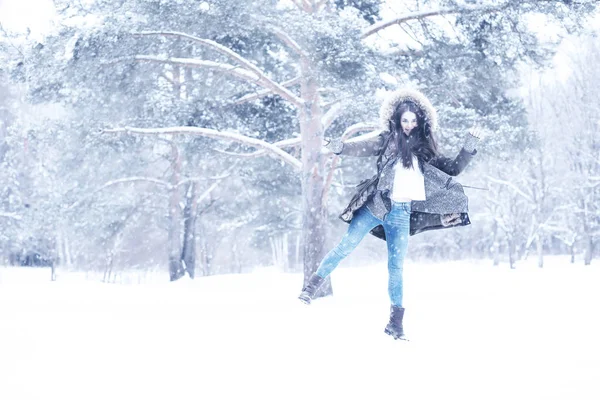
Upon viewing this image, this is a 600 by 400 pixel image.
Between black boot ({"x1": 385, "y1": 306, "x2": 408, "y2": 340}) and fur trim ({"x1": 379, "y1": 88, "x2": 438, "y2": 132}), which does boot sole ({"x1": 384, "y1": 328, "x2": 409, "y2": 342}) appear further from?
fur trim ({"x1": 379, "y1": 88, "x2": 438, "y2": 132})

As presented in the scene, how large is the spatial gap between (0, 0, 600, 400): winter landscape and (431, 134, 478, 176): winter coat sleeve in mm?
20

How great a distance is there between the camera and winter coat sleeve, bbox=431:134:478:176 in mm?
4137

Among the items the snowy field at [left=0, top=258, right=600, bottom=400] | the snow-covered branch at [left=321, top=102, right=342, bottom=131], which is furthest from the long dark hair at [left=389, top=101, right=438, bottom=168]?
the snow-covered branch at [left=321, top=102, right=342, bottom=131]

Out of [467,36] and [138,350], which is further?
[467,36]

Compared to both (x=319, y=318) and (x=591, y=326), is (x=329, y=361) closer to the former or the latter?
(x=319, y=318)

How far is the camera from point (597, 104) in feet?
62.8

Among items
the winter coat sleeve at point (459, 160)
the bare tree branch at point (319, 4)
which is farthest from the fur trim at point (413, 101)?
the bare tree branch at point (319, 4)

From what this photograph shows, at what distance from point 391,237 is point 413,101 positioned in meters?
1.09

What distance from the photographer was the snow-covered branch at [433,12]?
7.36 metres

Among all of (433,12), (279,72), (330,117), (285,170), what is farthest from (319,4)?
(285,170)

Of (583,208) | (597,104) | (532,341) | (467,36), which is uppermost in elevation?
(597,104)

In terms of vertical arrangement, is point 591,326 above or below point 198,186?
below

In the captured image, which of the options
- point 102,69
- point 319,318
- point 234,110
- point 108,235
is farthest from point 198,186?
point 319,318

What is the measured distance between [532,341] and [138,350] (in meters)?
2.95
